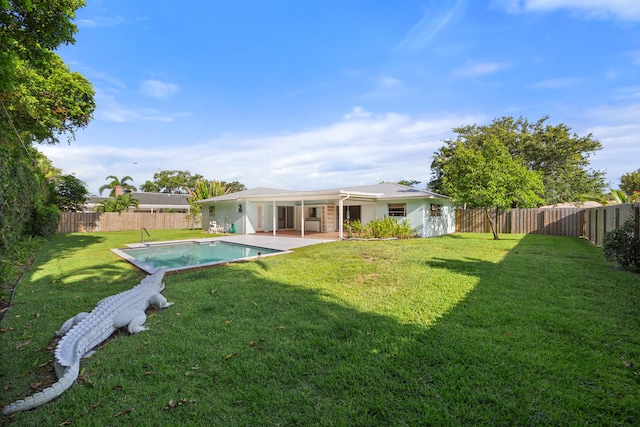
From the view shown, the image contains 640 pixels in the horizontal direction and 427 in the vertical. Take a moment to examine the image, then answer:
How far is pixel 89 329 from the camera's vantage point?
366 centimetres

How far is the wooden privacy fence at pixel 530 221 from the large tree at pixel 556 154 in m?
5.97

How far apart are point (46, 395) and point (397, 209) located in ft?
57.6

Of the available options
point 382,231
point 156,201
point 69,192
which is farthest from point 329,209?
point 156,201

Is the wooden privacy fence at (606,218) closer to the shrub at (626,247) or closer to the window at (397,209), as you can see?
the shrub at (626,247)

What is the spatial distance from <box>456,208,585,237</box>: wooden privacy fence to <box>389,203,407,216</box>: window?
629 centimetres

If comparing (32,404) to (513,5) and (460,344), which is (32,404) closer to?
(460,344)

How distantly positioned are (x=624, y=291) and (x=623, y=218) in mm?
4919

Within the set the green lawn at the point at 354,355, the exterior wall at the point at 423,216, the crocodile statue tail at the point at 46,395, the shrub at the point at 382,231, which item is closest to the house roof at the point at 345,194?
the exterior wall at the point at 423,216

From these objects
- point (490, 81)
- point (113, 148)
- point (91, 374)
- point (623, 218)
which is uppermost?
point (490, 81)

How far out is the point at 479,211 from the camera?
2131 centimetres

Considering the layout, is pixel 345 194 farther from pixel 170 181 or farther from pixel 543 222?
pixel 170 181

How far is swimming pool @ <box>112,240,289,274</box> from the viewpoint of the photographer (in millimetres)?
10515

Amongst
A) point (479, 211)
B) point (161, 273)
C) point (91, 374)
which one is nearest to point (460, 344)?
point (91, 374)

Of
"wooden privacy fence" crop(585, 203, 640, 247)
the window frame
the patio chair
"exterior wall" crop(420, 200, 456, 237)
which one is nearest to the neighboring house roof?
the patio chair
